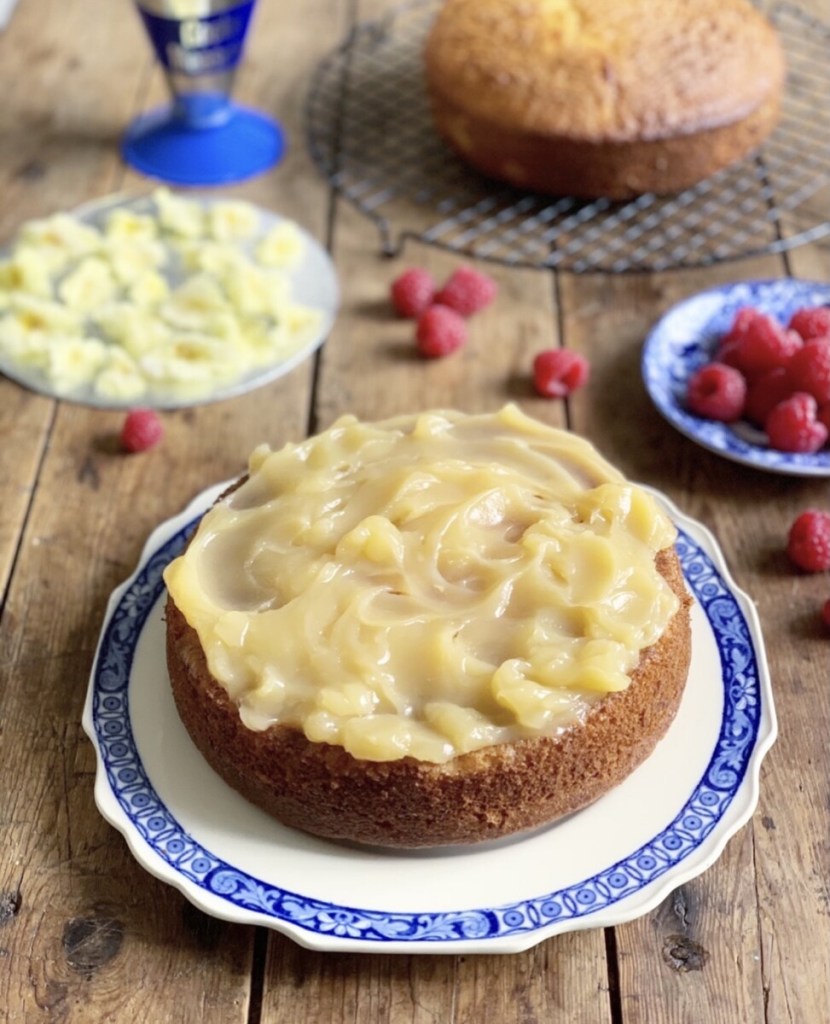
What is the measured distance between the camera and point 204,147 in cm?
266

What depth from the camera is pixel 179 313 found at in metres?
2.18

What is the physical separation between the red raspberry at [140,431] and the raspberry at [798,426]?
101 centimetres

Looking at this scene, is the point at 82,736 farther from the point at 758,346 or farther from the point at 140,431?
the point at 758,346

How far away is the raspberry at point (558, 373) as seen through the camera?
2.07m

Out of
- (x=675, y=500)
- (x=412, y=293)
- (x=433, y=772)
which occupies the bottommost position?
(x=675, y=500)

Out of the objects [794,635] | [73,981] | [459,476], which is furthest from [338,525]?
[794,635]

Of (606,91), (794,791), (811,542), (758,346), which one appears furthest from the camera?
(606,91)

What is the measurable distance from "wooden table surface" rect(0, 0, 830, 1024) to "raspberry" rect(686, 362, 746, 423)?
75mm

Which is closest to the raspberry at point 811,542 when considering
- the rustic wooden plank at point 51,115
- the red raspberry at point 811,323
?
the red raspberry at point 811,323

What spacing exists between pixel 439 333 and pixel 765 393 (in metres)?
0.58

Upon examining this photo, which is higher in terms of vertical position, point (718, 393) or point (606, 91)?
point (606, 91)

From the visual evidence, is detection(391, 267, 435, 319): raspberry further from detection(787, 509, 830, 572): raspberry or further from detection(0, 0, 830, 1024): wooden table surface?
detection(787, 509, 830, 572): raspberry

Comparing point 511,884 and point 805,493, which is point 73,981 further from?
point 805,493

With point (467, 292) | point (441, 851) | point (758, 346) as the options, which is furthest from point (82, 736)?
point (758, 346)
